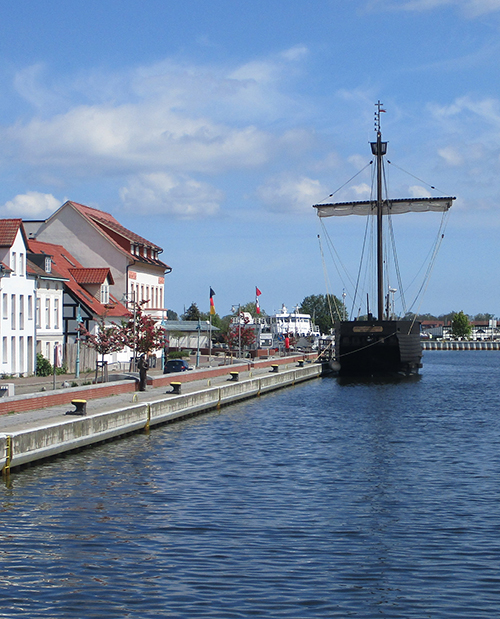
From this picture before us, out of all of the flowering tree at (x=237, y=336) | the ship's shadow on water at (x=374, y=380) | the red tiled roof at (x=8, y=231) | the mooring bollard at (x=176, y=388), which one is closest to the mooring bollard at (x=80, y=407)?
the mooring bollard at (x=176, y=388)

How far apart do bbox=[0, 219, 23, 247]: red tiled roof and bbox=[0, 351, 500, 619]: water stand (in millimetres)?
20161

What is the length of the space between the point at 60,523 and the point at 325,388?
45.1 m

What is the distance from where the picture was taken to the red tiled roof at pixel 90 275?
204 feet

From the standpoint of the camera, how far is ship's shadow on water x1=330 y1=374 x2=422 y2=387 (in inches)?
2586

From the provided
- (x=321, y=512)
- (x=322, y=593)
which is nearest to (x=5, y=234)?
(x=321, y=512)

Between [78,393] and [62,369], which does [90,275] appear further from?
[78,393]

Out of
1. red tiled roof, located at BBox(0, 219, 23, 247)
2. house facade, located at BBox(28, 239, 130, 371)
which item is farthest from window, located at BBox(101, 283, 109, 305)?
red tiled roof, located at BBox(0, 219, 23, 247)

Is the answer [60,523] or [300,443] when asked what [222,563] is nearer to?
[60,523]

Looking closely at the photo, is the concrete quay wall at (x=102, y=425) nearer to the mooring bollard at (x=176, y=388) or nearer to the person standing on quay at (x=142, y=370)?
the mooring bollard at (x=176, y=388)

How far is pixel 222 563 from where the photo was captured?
14.4m

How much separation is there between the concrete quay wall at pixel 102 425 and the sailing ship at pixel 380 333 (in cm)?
2139

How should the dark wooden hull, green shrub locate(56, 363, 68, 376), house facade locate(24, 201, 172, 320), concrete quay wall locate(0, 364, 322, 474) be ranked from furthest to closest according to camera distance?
house facade locate(24, 201, 172, 320) < the dark wooden hull < green shrub locate(56, 363, 68, 376) < concrete quay wall locate(0, 364, 322, 474)

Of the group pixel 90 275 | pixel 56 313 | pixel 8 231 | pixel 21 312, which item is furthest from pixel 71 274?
pixel 8 231

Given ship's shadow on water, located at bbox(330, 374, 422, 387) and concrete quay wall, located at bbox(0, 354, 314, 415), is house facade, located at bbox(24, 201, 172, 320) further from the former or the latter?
concrete quay wall, located at bbox(0, 354, 314, 415)
